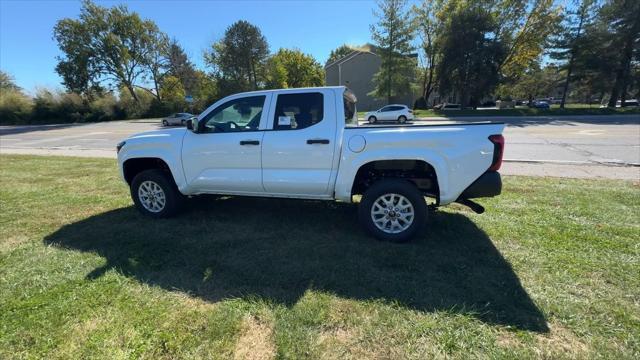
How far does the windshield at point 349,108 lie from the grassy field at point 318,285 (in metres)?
1.41

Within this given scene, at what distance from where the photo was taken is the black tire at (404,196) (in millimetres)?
3811

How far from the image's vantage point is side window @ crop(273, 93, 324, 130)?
4.12 metres

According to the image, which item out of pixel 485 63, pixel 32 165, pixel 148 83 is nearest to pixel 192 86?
pixel 148 83

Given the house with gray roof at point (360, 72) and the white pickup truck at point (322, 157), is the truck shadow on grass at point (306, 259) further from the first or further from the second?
the house with gray roof at point (360, 72)

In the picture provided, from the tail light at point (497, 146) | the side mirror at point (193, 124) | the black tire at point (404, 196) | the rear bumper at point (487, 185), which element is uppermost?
the side mirror at point (193, 124)

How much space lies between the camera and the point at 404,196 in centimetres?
385

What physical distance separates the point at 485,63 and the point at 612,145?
77.6 ft

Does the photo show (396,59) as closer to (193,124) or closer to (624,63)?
(624,63)

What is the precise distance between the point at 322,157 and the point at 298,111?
690 mm

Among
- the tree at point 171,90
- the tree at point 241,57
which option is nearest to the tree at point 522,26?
the tree at point 241,57

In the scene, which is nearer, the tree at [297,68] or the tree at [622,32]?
the tree at [622,32]

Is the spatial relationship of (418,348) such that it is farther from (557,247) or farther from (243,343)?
(557,247)

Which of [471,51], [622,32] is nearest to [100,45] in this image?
[471,51]

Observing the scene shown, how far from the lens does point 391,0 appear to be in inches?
1304
